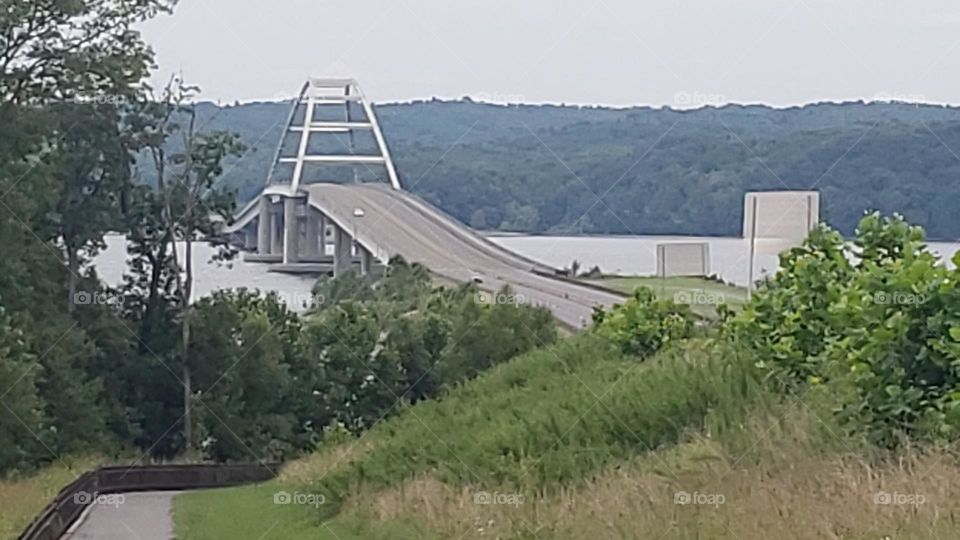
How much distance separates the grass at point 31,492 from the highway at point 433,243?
12572 millimetres

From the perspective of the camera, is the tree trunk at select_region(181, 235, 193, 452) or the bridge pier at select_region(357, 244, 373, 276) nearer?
the tree trunk at select_region(181, 235, 193, 452)

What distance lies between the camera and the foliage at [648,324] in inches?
1033

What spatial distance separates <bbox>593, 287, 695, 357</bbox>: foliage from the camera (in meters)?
26.2

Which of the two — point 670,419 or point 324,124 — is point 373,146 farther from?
point 670,419

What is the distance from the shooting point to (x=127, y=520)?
22.5 metres

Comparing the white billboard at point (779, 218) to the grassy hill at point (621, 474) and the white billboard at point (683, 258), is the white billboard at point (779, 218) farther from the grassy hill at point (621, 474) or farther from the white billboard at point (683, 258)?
the white billboard at point (683, 258)

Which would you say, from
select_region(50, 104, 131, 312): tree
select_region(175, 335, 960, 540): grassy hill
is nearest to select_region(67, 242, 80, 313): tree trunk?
select_region(50, 104, 131, 312): tree

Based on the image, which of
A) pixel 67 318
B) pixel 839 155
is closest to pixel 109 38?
pixel 67 318

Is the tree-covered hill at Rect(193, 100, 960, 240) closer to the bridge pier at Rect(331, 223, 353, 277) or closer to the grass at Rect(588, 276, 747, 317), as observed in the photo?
the grass at Rect(588, 276, 747, 317)

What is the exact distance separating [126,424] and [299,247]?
27.0 ft

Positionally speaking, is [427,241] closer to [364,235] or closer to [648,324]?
[364,235]

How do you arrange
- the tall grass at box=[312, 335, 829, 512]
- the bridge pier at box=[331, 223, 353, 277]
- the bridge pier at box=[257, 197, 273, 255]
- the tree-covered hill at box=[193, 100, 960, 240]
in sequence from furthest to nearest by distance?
the bridge pier at box=[257, 197, 273, 255] < the bridge pier at box=[331, 223, 353, 277] < the tree-covered hill at box=[193, 100, 960, 240] < the tall grass at box=[312, 335, 829, 512]

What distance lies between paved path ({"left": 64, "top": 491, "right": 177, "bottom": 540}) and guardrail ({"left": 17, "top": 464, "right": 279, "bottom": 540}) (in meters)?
0.23

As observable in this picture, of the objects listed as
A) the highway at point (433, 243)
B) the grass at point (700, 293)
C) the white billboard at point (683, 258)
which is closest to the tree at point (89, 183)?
the highway at point (433, 243)
